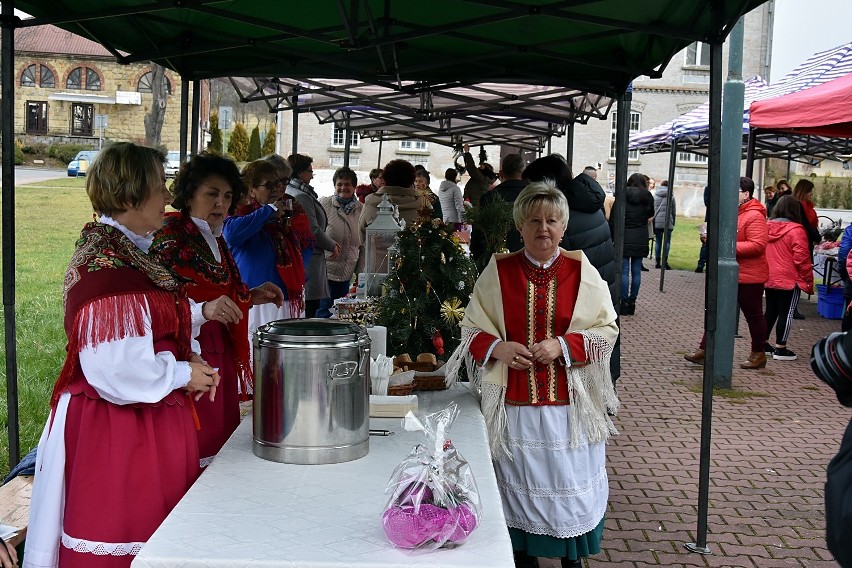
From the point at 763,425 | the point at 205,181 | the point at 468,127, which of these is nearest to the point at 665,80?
the point at 468,127

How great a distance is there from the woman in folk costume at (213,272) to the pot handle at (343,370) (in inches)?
33.6

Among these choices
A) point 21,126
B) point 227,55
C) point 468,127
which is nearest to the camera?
point 227,55

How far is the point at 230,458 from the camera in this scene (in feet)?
8.85

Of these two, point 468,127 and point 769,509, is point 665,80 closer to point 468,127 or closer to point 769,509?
point 468,127

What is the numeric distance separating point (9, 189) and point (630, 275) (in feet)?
34.1

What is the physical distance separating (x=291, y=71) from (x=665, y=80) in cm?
3850

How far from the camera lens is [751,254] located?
29.0 ft

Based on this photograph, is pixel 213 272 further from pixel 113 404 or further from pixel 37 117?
pixel 37 117

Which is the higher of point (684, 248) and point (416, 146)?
point (416, 146)

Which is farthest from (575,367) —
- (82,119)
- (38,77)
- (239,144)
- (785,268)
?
(38,77)

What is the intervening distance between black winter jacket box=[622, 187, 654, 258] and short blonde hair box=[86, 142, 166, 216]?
10375 mm

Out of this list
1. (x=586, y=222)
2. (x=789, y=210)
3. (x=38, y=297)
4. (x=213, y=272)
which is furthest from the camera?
(x=38, y=297)

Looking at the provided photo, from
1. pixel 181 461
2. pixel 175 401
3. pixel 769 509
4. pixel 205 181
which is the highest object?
pixel 205 181

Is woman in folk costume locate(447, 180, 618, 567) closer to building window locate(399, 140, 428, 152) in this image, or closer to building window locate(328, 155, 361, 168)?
building window locate(328, 155, 361, 168)
